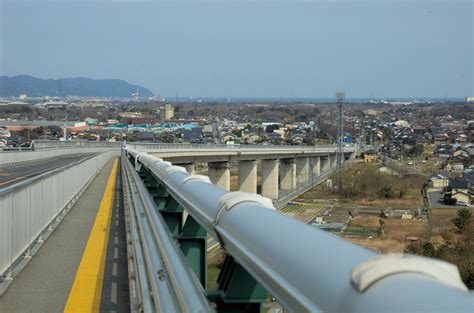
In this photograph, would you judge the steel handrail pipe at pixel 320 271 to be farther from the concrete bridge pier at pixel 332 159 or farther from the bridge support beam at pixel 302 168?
the concrete bridge pier at pixel 332 159

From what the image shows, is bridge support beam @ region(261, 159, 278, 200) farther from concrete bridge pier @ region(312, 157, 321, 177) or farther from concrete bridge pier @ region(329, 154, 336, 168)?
concrete bridge pier @ region(329, 154, 336, 168)

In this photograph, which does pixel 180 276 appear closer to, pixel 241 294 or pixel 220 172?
pixel 241 294

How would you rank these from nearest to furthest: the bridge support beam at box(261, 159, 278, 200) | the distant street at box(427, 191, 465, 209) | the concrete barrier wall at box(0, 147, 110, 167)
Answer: the concrete barrier wall at box(0, 147, 110, 167), the distant street at box(427, 191, 465, 209), the bridge support beam at box(261, 159, 278, 200)

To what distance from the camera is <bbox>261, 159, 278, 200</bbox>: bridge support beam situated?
9406 cm

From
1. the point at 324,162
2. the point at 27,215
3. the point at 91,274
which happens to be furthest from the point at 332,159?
the point at 91,274

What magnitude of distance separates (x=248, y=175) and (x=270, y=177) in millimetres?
5471

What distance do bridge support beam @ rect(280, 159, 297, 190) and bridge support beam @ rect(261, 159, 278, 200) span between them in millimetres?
8555

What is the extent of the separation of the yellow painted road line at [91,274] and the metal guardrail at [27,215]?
33.1 inches

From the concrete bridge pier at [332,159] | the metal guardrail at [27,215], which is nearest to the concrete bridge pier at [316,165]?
the concrete bridge pier at [332,159]

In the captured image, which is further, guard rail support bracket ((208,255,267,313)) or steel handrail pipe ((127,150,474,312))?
guard rail support bracket ((208,255,267,313))

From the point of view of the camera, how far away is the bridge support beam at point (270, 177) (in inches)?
Result: 3703

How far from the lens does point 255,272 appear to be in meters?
3.19

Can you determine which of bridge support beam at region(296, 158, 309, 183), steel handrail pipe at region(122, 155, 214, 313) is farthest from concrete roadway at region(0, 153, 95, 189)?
bridge support beam at region(296, 158, 309, 183)

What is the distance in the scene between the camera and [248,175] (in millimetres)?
91562
